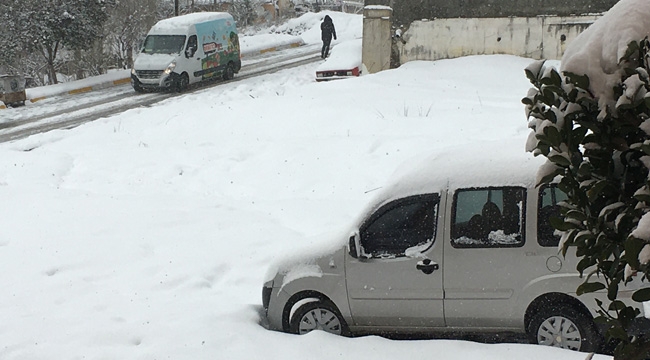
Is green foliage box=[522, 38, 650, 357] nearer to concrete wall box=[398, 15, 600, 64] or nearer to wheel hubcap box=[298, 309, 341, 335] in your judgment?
wheel hubcap box=[298, 309, 341, 335]

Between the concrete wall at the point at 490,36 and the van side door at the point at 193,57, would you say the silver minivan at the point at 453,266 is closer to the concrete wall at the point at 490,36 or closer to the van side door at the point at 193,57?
the concrete wall at the point at 490,36

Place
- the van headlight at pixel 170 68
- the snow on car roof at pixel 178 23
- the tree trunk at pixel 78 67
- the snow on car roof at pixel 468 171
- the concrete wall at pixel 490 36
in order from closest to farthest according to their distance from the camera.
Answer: the snow on car roof at pixel 468 171 → the concrete wall at pixel 490 36 → the van headlight at pixel 170 68 → the snow on car roof at pixel 178 23 → the tree trunk at pixel 78 67

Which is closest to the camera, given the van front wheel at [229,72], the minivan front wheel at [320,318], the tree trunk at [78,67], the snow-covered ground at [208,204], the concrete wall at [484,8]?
the snow-covered ground at [208,204]

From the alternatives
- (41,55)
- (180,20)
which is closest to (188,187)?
(180,20)

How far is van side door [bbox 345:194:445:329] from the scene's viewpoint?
6.12m

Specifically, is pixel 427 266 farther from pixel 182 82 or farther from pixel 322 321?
pixel 182 82

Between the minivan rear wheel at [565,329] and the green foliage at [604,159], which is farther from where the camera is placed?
the minivan rear wheel at [565,329]

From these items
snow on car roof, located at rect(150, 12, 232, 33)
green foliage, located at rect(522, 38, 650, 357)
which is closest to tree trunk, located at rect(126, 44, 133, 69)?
snow on car roof, located at rect(150, 12, 232, 33)

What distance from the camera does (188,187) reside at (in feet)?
41.0

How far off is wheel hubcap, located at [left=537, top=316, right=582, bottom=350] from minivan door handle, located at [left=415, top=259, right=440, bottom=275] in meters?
0.99

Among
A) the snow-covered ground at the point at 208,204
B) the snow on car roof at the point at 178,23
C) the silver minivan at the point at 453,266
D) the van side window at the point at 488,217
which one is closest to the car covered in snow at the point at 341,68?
the snow-covered ground at the point at 208,204

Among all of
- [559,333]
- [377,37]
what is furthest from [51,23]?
[559,333]

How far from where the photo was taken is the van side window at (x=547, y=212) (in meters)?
5.79

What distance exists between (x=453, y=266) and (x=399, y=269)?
476 mm
